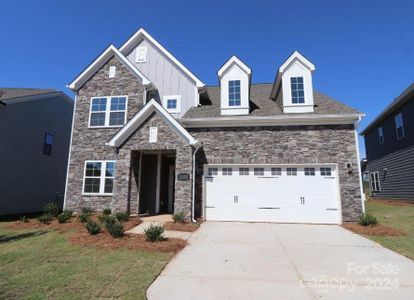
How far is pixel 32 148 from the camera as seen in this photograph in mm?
→ 16500

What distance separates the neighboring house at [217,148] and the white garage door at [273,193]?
46 millimetres

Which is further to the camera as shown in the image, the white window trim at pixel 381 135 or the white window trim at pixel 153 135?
the white window trim at pixel 381 135

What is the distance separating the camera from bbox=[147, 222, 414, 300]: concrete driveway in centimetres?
441

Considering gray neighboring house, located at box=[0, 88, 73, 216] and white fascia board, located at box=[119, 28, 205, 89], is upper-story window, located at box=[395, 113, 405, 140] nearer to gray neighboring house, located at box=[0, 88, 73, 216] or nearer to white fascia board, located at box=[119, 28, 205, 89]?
white fascia board, located at box=[119, 28, 205, 89]

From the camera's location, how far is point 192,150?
465 inches

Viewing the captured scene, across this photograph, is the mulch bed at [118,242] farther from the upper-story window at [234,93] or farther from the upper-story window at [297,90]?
the upper-story window at [297,90]

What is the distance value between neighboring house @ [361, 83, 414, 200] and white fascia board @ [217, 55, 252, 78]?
11.6 meters

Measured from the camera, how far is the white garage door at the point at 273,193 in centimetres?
1177

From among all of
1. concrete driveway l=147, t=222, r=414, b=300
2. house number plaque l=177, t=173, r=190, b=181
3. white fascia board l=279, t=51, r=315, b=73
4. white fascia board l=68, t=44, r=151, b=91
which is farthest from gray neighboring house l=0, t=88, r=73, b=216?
white fascia board l=279, t=51, r=315, b=73

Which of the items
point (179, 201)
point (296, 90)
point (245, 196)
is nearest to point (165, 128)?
point (179, 201)

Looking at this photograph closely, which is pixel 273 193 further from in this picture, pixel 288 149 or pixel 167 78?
pixel 167 78

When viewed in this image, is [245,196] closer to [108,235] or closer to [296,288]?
[108,235]

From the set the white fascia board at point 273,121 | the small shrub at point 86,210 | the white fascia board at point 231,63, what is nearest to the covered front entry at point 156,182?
the white fascia board at point 273,121

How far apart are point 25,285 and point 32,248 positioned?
3.07 meters
